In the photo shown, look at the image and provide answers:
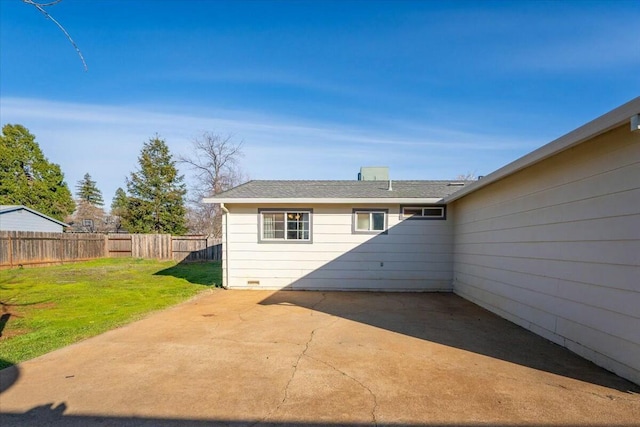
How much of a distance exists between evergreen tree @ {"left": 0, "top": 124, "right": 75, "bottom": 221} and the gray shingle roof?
26720 millimetres

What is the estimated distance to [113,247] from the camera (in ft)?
57.9

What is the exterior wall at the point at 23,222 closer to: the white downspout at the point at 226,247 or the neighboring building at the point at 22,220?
the neighboring building at the point at 22,220

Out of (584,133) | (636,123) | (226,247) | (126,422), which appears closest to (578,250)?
(584,133)

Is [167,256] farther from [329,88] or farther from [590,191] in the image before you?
[590,191]

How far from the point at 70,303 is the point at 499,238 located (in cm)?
889

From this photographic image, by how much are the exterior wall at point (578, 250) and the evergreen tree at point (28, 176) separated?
33.8 m

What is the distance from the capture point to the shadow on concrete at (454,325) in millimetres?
3434

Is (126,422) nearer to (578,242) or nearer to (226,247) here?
(578,242)

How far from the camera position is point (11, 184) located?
979 inches

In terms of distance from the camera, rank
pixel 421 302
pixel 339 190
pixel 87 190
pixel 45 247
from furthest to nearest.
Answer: pixel 87 190
pixel 45 247
pixel 339 190
pixel 421 302

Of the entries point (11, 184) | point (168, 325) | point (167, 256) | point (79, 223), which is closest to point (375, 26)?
point (168, 325)

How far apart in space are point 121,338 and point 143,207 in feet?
71.2

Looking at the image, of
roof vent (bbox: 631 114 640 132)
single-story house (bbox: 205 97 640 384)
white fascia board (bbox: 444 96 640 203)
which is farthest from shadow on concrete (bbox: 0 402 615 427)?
white fascia board (bbox: 444 96 640 203)

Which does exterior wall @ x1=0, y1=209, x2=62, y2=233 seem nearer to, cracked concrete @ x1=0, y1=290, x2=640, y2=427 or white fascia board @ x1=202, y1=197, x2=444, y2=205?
white fascia board @ x1=202, y1=197, x2=444, y2=205
